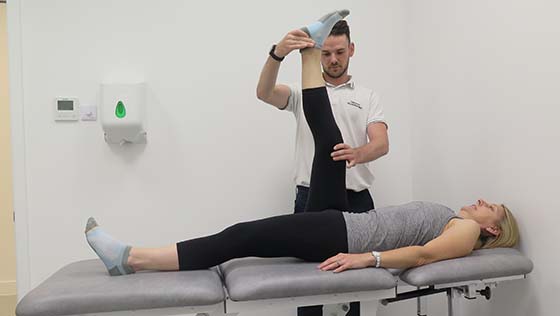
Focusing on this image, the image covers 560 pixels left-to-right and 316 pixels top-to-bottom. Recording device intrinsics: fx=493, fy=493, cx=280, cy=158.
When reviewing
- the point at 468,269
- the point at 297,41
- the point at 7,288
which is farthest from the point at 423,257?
the point at 7,288

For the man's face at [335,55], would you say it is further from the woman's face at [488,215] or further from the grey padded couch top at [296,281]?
the grey padded couch top at [296,281]

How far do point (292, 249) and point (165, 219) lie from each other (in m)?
1.04

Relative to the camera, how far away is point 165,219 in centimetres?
241

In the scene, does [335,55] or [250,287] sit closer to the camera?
[250,287]

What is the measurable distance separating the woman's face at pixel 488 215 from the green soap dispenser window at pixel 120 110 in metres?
1.52

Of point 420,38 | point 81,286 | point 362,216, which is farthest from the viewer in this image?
point 420,38

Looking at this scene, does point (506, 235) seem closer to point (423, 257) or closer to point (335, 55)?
point (423, 257)

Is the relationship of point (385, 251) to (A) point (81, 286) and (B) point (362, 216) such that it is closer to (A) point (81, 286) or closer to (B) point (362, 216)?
(B) point (362, 216)

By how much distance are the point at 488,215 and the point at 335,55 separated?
878 millimetres

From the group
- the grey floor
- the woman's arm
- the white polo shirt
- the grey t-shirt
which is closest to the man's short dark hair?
the white polo shirt

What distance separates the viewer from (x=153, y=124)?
7.89 feet

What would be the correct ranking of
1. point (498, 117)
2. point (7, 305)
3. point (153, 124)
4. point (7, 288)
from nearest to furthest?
point (498, 117), point (153, 124), point (7, 305), point (7, 288)

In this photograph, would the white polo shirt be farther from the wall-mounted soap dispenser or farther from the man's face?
the wall-mounted soap dispenser

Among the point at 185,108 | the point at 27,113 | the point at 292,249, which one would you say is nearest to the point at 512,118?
the point at 292,249
